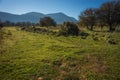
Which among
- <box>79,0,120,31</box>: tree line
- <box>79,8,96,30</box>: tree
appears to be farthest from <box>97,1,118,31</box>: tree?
<box>79,8,96,30</box>: tree

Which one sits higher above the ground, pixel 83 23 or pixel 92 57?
pixel 83 23

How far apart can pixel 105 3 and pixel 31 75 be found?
183 feet

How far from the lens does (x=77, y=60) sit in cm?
1870

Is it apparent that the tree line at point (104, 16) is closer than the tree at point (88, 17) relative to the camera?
Yes

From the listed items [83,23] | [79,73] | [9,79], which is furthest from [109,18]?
[9,79]

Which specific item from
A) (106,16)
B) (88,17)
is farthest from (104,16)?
(88,17)

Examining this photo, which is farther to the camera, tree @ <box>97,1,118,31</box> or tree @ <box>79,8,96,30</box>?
tree @ <box>79,8,96,30</box>

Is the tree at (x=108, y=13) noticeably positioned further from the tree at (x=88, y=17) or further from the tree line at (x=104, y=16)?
the tree at (x=88, y=17)

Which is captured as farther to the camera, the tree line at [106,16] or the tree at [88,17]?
the tree at [88,17]

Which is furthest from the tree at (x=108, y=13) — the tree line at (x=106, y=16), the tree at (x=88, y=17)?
the tree at (x=88, y=17)

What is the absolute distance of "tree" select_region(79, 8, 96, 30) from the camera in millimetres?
67125

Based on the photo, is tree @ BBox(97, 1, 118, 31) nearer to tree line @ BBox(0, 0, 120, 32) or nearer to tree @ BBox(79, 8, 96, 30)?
tree line @ BBox(0, 0, 120, 32)

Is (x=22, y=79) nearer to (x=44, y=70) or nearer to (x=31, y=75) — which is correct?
(x=31, y=75)

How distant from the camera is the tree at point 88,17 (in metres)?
67.1
